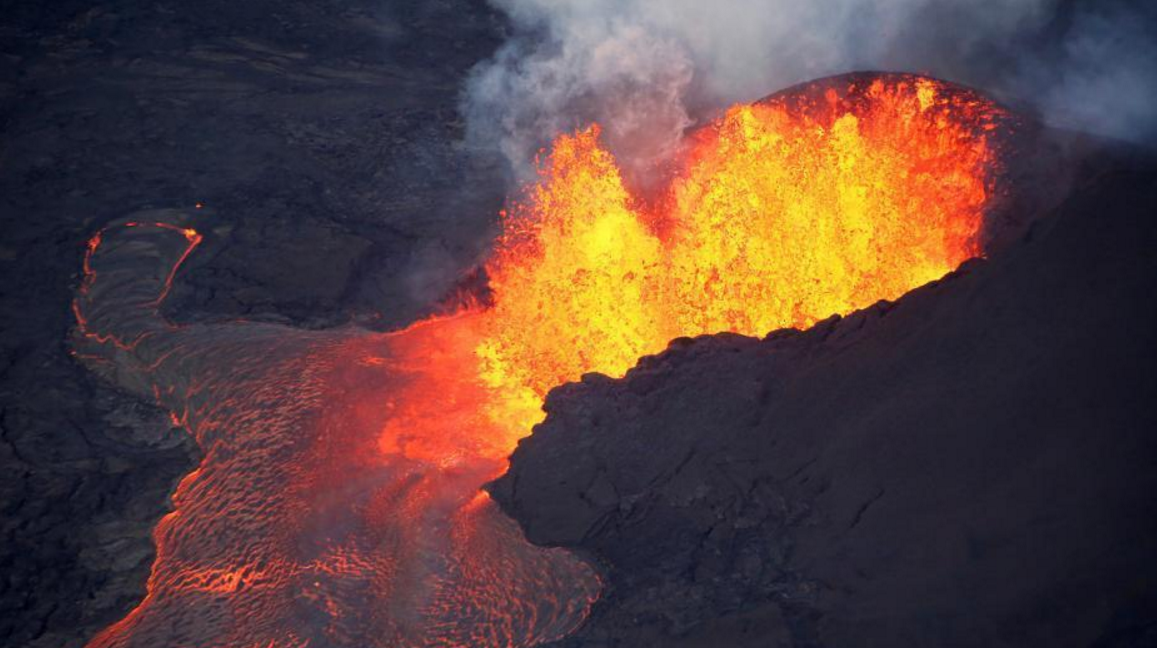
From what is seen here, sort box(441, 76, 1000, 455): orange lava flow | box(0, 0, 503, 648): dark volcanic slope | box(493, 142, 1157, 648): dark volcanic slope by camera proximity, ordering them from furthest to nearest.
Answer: box(441, 76, 1000, 455): orange lava flow → box(0, 0, 503, 648): dark volcanic slope → box(493, 142, 1157, 648): dark volcanic slope

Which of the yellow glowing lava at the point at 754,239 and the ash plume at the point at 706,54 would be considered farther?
the ash plume at the point at 706,54

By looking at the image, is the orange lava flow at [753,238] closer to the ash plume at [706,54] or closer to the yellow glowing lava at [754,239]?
the yellow glowing lava at [754,239]

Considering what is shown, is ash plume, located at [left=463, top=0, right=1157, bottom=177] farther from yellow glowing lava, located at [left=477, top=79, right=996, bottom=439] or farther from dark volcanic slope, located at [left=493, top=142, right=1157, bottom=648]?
dark volcanic slope, located at [left=493, top=142, right=1157, bottom=648]

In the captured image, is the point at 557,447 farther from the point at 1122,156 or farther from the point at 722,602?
the point at 1122,156

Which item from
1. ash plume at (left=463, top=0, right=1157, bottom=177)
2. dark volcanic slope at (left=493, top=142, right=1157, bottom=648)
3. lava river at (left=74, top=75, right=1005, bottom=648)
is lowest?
dark volcanic slope at (left=493, top=142, right=1157, bottom=648)

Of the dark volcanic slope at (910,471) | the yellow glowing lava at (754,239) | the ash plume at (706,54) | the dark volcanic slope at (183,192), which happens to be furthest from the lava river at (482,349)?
the ash plume at (706,54)

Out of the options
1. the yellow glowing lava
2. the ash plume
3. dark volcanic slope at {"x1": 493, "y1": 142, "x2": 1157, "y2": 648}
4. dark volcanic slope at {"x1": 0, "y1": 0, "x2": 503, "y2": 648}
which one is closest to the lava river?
the yellow glowing lava

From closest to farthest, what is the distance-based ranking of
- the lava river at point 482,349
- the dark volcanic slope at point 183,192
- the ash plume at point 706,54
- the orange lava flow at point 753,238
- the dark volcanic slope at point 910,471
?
the dark volcanic slope at point 910,471, the lava river at point 482,349, the dark volcanic slope at point 183,192, the orange lava flow at point 753,238, the ash plume at point 706,54

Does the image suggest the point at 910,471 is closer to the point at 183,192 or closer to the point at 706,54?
the point at 706,54

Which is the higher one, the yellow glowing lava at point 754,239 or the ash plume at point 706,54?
the ash plume at point 706,54
